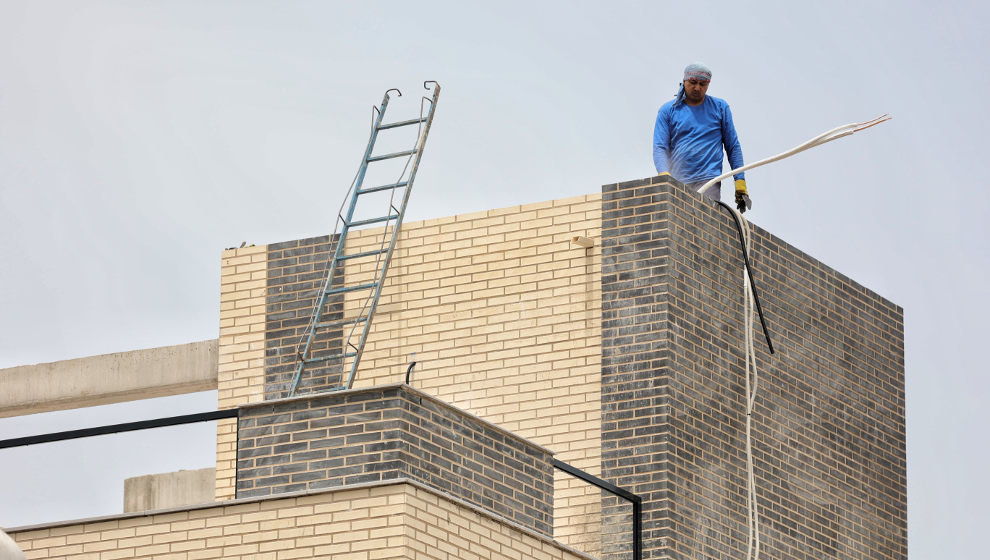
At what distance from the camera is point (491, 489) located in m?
16.7

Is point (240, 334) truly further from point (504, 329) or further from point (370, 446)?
point (370, 446)

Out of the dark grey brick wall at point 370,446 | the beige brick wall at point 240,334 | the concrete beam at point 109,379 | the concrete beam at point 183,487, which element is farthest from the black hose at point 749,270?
the concrete beam at point 183,487

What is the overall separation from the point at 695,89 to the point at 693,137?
1.58 ft

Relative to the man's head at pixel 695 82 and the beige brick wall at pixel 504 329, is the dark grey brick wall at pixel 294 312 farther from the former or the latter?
the man's head at pixel 695 82

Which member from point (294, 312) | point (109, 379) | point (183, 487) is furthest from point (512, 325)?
point (109, 379)

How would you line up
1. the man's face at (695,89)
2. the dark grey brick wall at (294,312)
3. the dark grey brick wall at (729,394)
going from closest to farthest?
the dark grey brick wall at (729,394)
the dark grey brick wall at (294,312)
the man's face at (695,89)

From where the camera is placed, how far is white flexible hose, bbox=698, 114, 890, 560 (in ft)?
66.1

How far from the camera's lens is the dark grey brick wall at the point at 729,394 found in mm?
19500

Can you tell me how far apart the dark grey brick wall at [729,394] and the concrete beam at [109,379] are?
16.3ft

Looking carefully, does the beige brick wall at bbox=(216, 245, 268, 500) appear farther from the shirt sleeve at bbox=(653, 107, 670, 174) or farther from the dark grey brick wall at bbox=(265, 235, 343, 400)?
the shirt sleeve at bbox=(653, 107, 670, 174)

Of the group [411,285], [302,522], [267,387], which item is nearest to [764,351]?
[411,285]

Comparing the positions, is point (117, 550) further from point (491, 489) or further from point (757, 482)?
point (757, 482)

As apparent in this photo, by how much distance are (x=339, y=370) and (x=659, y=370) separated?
347cm

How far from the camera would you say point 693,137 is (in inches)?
854
